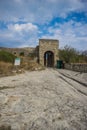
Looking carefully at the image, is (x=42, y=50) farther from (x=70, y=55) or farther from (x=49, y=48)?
(x=70, y=55)

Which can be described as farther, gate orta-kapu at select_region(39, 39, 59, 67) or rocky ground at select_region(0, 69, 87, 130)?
gate orta-kapu at select_region(39, 39, 59, 67)

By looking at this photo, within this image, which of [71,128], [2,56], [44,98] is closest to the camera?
[71,128]

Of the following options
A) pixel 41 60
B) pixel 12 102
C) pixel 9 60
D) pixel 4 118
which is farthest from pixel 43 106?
pixel 41 60

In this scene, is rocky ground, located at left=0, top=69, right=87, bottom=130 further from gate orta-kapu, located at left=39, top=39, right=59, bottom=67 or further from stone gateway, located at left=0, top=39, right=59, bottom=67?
gate orta-kapu, located at left=39, top=39, right=59, bottom=67

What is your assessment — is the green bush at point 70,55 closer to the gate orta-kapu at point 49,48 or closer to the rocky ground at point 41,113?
the gate orta-kapu at point 49,48

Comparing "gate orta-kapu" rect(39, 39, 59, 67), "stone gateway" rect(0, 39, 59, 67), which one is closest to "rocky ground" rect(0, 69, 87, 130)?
"stone gateway" rect(0, 39, 59, 67)

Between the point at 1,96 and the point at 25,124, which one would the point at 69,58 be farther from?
the point at 25,124

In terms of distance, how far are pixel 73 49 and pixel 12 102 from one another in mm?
34809

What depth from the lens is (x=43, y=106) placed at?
21.3 feet

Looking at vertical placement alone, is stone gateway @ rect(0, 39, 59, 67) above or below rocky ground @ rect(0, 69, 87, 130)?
above

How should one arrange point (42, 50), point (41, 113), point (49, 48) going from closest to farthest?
point (41, 113), point (42, 50), point (49, 48)

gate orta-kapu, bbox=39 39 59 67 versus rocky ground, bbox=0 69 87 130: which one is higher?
gate orta-kapu, bbox=39 39 59 67

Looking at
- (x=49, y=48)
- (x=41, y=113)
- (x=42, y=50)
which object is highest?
(x=49, y=48)

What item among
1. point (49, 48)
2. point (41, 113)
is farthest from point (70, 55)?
point (41, 113)
